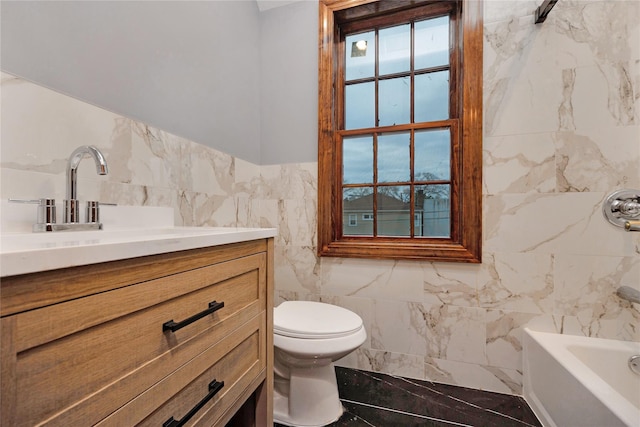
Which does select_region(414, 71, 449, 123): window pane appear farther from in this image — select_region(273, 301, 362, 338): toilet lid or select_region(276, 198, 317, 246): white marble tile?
select_region(273, 301, 362, 338): toilet lid

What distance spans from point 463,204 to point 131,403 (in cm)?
158

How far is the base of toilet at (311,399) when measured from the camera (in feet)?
4.04

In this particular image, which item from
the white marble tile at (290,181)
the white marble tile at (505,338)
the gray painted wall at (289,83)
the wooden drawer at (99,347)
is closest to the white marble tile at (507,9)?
the gray painted wall at (289,83)

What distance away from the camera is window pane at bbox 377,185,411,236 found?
1.70m

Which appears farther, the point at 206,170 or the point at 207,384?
the point at 206,170

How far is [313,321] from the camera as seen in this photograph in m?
1.29

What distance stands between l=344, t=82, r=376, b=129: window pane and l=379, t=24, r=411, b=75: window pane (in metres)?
0.15

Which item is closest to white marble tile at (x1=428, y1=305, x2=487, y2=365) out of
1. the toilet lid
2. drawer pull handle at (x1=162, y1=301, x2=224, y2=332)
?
the toilet lid

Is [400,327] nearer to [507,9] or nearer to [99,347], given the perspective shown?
[99,347]

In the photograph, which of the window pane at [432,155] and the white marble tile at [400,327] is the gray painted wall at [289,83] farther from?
the white marble tile at [400,327]

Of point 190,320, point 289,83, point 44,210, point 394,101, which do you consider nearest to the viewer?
point 190,320

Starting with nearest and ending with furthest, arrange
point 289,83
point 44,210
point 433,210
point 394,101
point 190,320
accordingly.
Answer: point 190,320, point 44,210, point 433,210, point 394,101, point 289,83

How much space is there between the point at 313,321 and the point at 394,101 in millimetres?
1388

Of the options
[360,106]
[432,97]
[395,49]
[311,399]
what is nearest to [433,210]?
[432,97]
